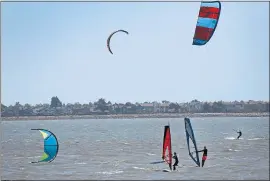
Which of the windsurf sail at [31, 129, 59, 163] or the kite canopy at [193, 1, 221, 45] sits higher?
the kite canopy at [193, 1, 221, 45]

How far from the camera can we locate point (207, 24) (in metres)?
13.2

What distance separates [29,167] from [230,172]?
10446 mm

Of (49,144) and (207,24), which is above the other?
(207,24)

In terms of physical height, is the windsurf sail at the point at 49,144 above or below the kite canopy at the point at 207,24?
below

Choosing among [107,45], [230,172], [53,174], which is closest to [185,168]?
[230,172]

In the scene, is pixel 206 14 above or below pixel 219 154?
above

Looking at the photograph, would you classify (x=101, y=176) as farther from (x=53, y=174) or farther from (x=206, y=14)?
(x=206, y=14)

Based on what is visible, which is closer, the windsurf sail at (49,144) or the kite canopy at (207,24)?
the kite canopy at (207,24)

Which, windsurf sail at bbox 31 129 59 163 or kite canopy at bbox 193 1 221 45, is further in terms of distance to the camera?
windsurf sail at bbox 31 129 59 163

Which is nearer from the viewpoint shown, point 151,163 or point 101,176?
point 101,176

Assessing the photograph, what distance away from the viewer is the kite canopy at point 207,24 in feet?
42.5

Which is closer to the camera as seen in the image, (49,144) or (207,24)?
(207,24)

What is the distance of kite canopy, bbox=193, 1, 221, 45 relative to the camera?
42.5ft

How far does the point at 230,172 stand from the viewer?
74.3 ft
